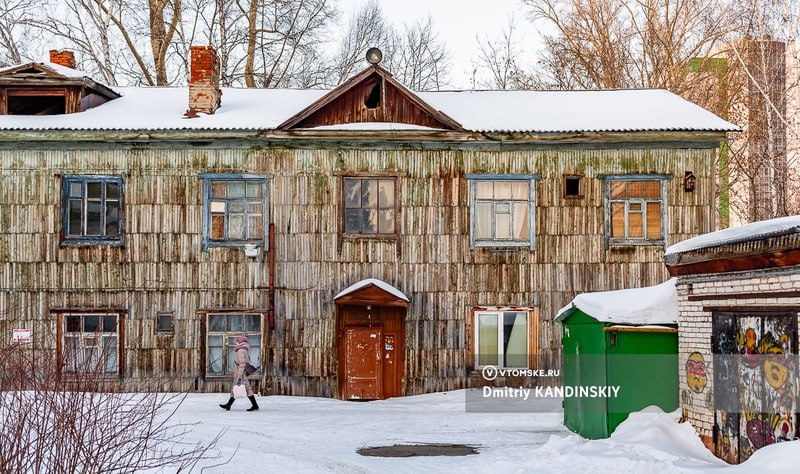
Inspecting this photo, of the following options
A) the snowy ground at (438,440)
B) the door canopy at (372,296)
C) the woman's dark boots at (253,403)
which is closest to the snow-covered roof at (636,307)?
the snowy ground at (438,440)

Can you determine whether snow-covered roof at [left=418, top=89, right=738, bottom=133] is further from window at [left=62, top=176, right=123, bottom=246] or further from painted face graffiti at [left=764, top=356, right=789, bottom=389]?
painted face graffiti at [left=764, top=356, right=789, bottom=389]

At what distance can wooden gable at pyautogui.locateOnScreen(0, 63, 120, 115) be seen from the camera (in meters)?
20.4

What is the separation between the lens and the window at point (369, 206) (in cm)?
2016

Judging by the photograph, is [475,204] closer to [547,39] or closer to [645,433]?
[645,433]

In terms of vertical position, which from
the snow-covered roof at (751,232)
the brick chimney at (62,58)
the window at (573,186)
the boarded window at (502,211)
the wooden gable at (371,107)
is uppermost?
the brick chimney at (62,58)

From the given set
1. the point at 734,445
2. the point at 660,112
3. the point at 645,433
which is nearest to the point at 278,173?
the point at 660,112

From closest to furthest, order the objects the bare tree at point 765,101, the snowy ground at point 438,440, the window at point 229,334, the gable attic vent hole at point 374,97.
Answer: the snowy ground at point 438,440
the window at point 229,334
the gable attic vent hole at point 374,97
the bare tree at point 765,101

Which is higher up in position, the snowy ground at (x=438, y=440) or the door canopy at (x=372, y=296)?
the door canopy at (x=372, y=296)

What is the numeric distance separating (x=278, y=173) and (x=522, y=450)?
9.37m

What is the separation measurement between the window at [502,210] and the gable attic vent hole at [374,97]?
2.81 m

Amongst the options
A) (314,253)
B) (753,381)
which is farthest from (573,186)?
(753,381)

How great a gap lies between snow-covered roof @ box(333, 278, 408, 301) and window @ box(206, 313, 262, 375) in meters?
1.97

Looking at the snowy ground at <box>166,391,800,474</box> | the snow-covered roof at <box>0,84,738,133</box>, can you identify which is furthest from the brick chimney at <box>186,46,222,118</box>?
the snowy ground at <box>166,391,800,474</box>

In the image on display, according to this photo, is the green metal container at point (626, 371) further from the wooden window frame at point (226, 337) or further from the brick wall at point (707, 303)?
the wooden window frame at point (226, 337)
